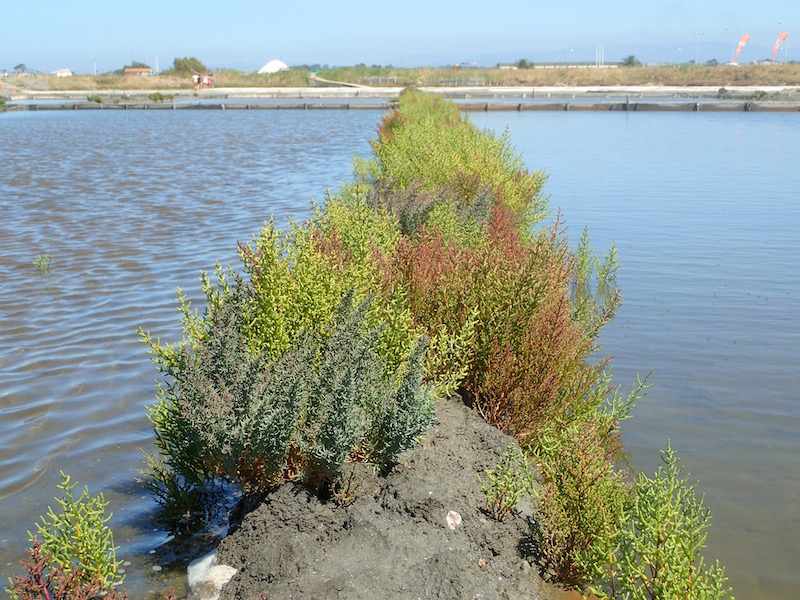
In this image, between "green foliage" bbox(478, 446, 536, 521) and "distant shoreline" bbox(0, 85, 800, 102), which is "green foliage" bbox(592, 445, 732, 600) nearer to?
"green foliage" bbox(478, 446, 536, 521)

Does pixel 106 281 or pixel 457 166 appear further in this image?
pixel 457 166

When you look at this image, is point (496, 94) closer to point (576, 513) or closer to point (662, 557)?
point (576, 513)

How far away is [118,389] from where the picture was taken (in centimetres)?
727

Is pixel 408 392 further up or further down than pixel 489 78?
further up

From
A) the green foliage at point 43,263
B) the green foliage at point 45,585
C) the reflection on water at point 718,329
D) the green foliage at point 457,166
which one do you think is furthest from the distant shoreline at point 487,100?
the green foliage at point 45,585

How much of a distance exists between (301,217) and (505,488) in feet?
37.4

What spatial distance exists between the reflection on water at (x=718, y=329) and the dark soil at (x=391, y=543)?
1530mm

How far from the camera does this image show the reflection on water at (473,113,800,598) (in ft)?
17.8

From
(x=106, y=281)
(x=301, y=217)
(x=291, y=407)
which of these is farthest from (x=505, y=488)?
(x=301, y=217)

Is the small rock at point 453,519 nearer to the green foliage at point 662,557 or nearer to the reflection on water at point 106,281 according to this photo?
the green foliage at point 662,557

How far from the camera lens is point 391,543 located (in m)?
3.94

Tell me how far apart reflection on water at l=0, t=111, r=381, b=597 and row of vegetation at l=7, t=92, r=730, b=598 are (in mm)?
724

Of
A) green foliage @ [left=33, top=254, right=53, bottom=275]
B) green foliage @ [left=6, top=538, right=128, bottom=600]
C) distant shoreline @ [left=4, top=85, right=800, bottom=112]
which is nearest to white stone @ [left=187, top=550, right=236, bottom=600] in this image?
green foliage @ [left=6, top=538, right=128, bottom=600]

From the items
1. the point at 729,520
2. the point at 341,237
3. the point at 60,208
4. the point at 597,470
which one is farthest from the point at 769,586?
the point at 60,208
